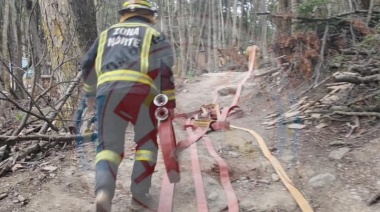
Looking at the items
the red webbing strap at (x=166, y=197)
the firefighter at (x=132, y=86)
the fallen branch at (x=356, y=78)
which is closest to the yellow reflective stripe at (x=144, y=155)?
the firefighter at (x=132, y=86)

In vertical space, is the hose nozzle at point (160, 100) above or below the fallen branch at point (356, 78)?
above

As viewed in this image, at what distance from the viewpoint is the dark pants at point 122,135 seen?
3188mm

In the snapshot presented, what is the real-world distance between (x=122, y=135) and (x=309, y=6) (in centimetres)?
363

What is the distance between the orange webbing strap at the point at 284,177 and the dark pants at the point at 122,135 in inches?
47.3

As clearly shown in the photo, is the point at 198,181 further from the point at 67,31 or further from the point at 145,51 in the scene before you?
the point at 67,31

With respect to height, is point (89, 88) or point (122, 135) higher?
point (89, 88)

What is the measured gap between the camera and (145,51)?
3383 mm

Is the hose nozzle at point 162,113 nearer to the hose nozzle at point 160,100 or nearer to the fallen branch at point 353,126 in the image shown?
the hose nozzle at point 160,100

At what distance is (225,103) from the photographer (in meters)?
7.30

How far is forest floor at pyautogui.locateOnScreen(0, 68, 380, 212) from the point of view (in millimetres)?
3576

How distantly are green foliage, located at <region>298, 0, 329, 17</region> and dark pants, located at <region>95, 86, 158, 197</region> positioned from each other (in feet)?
10.8

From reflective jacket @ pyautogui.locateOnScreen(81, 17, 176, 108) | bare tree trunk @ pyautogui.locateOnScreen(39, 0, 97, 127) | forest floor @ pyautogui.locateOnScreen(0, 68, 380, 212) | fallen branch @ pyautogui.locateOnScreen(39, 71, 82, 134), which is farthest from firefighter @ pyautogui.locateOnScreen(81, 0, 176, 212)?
bare tree trunk @ pyautogui.locateOnScreen(39, 0, 97, 127)

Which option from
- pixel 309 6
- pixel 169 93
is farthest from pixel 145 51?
pixel 309 6

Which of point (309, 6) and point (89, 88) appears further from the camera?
point (309, 6)
